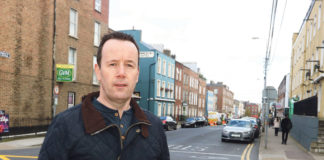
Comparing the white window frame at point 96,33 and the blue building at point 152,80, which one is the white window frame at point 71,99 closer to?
the white window frame at point 96,33

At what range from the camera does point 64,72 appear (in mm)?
19562

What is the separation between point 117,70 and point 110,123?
355 mm

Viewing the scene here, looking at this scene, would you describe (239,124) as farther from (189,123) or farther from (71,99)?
(189,123)

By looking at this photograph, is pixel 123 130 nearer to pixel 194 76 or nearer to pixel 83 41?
pixel 83 41

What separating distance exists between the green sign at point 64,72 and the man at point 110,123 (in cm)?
1821

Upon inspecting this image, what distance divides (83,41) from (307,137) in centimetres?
1710

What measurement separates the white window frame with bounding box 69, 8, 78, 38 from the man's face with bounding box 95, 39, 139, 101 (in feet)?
69.3

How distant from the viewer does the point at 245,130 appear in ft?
61.7

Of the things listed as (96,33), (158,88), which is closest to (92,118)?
(96,33)

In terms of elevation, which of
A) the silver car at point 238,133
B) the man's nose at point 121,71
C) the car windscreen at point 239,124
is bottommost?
the silver car at point 238,133

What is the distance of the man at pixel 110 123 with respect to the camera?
1.80 meters

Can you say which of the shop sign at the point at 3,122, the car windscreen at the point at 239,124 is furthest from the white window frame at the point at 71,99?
the car windscreen at the point at 239,124

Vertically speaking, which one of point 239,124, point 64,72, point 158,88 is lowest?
point 239,124

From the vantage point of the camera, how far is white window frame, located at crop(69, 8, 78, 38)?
72.2 ft
